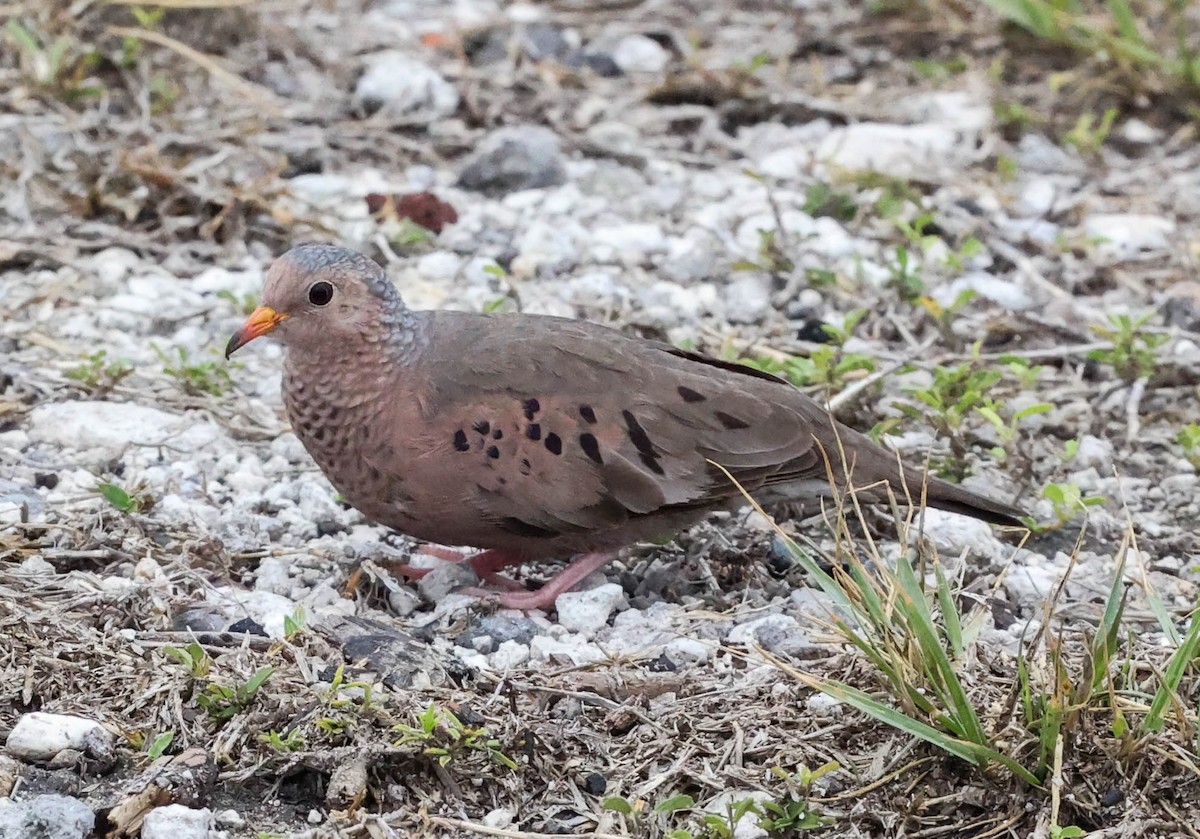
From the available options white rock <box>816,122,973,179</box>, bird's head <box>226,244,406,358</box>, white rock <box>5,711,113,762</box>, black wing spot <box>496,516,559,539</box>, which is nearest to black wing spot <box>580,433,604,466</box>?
black wing spot <box>496,516,559,539</box>

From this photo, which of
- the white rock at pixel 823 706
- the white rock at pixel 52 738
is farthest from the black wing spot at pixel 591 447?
the white rock at pixel 52 738

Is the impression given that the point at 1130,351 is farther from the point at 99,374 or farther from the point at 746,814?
the point at 99,374

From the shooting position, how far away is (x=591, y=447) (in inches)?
154

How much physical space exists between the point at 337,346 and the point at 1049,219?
339 centimetres

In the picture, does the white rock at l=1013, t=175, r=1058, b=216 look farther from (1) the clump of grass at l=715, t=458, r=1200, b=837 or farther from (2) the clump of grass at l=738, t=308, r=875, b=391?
(1) the clump of grass at l=715, t=458, r=1200, b=837

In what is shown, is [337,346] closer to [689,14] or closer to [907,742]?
[907,742]

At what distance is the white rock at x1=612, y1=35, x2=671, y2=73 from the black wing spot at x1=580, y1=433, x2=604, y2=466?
380cm

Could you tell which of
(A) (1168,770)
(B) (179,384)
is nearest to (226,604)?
(B) (179,384)

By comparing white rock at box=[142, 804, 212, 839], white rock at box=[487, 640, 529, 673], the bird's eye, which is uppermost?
the bird's eye

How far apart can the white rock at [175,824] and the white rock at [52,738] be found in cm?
22

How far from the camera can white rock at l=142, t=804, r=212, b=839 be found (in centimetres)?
287

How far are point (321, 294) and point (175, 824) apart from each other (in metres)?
1.52

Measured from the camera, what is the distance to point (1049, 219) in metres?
6.35

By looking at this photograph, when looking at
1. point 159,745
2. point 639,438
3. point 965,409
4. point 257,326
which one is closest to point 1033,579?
point 965,409
